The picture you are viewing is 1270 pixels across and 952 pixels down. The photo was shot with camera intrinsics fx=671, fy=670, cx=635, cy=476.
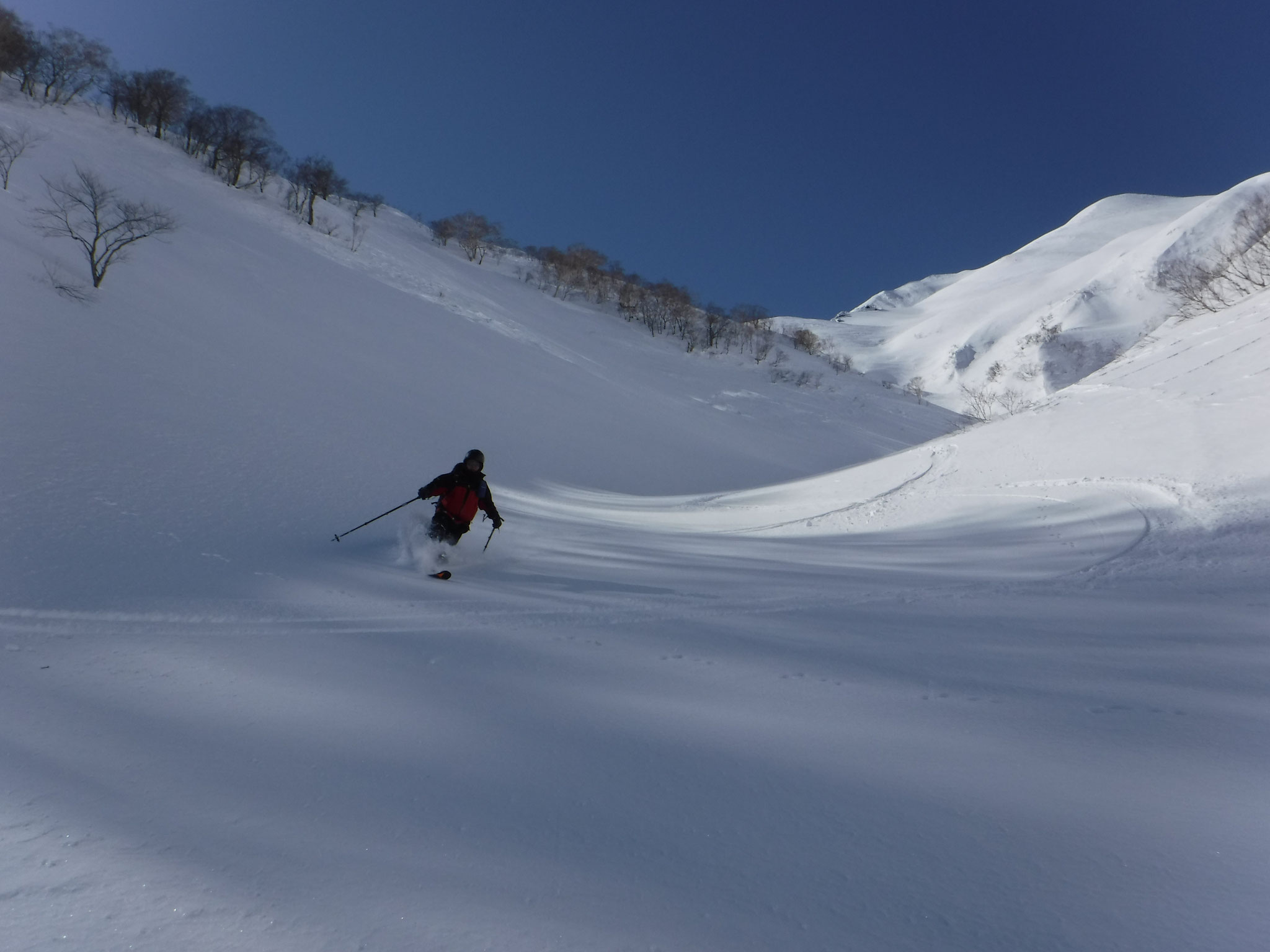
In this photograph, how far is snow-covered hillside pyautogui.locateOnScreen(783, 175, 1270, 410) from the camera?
255 feet

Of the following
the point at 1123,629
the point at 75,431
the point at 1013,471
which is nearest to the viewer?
the point at 1123,629

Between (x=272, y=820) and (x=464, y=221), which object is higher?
(x=464, y=221)

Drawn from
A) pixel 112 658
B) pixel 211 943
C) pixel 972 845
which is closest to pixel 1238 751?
pixel 972 845

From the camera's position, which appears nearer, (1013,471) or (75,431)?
(75,431)

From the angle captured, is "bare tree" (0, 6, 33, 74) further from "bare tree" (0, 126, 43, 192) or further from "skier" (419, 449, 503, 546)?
"skier" (419, 449, 503, 546)

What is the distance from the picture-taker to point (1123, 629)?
14.3ft

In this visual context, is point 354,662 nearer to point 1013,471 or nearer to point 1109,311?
point 1013,471

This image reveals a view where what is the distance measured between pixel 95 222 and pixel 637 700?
2157cm

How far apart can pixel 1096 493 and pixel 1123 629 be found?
16.4ft

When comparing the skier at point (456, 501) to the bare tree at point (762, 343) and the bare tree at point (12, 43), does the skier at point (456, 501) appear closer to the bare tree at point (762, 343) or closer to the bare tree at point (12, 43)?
the bare tree at point (762, 343)

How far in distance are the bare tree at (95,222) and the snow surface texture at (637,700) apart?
642cm

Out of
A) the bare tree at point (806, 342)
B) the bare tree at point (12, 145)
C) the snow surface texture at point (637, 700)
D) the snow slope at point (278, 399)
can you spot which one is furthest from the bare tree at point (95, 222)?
the bare tree at point (806, 342)

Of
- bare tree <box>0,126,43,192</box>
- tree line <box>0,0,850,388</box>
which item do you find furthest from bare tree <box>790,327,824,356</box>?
bare tree <box>0,126,43,192</box>

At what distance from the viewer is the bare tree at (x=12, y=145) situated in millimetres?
20625
